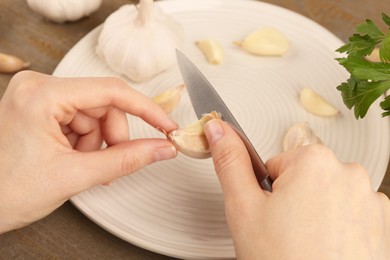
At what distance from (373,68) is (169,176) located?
38 centimetres

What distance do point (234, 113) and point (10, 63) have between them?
1.53ft

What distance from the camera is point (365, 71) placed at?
0.73 m

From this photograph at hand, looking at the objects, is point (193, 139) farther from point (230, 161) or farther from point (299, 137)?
point (299, 137)

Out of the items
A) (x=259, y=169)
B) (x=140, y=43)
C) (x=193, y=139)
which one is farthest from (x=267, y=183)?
(x=140, y=43)

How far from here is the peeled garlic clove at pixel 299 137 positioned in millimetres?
937

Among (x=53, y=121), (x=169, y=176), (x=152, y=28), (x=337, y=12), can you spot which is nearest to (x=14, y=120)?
(x=53, y=121)

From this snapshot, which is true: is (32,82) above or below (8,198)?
above

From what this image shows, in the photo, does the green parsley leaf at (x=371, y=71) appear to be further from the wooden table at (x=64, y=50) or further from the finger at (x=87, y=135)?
the finger at (x=87, y=135)

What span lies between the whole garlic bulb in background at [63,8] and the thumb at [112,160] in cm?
49

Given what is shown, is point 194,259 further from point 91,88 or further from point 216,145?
point 91,88

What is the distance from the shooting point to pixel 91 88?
30.8 inches

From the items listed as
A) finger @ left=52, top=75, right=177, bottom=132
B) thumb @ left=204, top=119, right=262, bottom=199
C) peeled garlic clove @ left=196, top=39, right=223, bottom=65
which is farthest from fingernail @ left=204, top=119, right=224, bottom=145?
peeled garlic clove @ left=196, top=39, right=223, bottom=65

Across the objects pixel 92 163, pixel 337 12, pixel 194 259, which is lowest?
pixel 194 259

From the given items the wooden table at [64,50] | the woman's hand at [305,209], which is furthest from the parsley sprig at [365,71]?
the wooden table at [64,50]
